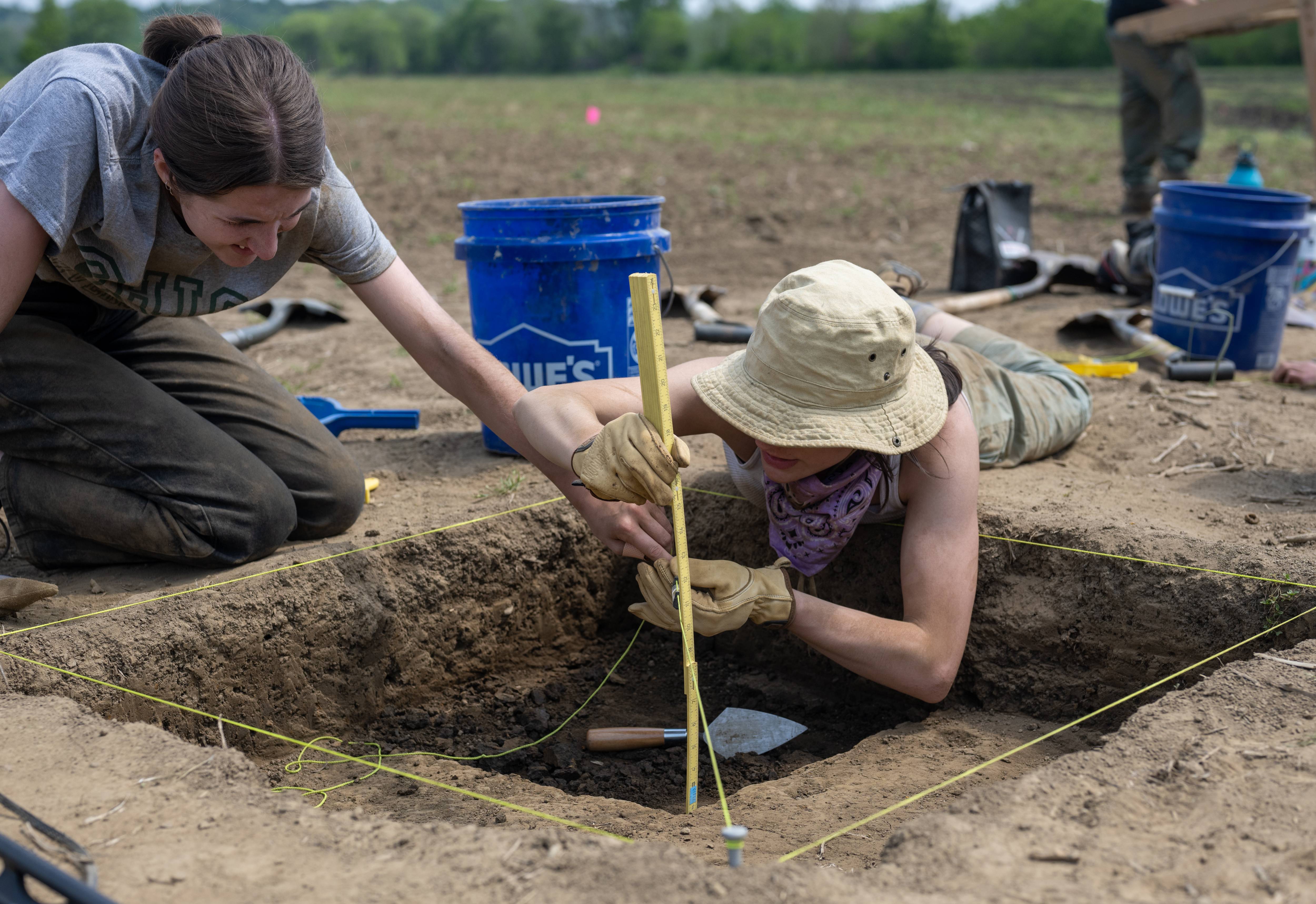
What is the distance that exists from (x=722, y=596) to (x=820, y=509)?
332mm

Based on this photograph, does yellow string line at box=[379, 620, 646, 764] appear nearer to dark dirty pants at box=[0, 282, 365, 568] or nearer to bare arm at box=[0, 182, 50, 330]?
dark dirty pants at box=[0, 282, 365, 568]

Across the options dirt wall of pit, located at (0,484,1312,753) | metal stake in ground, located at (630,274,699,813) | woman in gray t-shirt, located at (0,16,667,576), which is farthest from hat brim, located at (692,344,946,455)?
dirt wall of pit, located at (0,484,1312,753)

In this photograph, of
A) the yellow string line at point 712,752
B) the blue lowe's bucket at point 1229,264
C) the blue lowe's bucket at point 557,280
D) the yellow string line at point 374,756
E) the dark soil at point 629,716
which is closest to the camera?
the yellow string line at point 712,752

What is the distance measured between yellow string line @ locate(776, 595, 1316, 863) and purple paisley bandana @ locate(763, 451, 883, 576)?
22.0 inches

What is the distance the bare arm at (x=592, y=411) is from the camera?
2.24 meters

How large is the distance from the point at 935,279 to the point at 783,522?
180 inches

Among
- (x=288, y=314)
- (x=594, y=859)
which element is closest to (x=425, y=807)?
(x=594, y=859)

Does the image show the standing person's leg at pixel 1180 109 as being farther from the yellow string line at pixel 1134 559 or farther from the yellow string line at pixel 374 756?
the yellow string line at pixel 374 756

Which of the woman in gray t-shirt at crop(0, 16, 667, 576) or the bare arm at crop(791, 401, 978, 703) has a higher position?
the woman in gray t-shirt at crop(0, 16, 667, 576)

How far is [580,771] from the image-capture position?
8.05ft

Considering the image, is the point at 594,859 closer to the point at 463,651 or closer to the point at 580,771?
the point at 580,771

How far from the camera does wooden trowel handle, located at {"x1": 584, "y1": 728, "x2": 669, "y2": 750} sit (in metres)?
2.48

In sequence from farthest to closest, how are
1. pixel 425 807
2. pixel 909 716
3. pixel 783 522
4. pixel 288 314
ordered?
pixel 288 314 < pixel 909 716 < pixel 783 522 < pixel 425 807

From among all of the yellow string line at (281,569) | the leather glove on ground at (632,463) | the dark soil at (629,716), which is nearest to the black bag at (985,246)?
the dark soil at (629,716)
